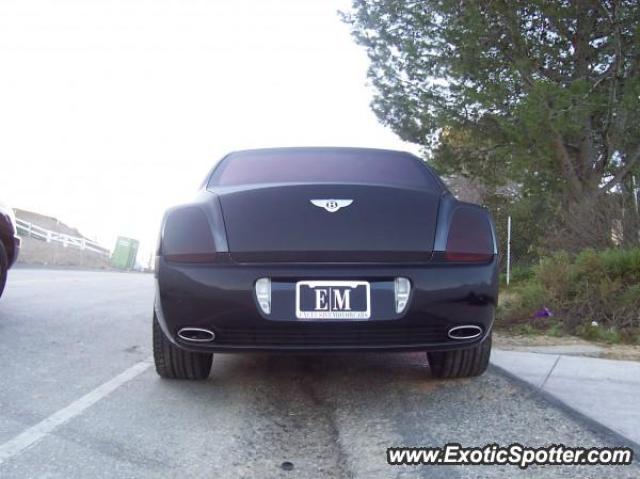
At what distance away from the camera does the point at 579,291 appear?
228 inches

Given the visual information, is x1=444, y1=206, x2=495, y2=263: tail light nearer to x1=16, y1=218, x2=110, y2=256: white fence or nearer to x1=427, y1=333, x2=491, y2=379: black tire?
x1=427, y1=333, x2=491, y2=379: black tire

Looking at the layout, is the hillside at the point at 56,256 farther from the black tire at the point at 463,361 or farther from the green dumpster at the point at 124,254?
the black tire at the point at 463,361

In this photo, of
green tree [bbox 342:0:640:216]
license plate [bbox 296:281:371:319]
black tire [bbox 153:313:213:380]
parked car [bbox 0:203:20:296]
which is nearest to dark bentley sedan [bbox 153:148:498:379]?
license plate [bbox 296:281:371:319]

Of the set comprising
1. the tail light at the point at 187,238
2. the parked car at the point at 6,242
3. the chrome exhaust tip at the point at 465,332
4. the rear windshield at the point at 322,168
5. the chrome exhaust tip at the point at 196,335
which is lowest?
the parked car at the point at 6,242

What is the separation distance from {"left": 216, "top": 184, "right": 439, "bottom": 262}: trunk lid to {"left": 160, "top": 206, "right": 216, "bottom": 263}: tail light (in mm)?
106

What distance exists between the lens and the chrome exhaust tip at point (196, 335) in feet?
9.29

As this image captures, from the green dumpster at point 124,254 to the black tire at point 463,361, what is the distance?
94.0 feet

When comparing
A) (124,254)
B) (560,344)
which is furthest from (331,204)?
(124,254)

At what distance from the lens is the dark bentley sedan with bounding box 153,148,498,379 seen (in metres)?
2.76

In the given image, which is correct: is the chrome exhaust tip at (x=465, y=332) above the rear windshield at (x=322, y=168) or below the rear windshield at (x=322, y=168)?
below

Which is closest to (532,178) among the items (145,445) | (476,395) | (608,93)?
(608,93)

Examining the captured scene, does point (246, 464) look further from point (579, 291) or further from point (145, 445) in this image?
point (579, 291)

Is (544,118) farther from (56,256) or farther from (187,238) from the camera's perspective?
(56,256)

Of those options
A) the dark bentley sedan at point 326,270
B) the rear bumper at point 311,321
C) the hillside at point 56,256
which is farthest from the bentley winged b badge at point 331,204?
the hillside at point 56,256
